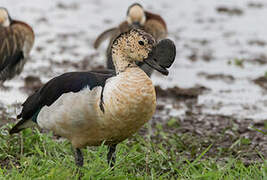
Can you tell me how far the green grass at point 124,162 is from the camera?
4031mm

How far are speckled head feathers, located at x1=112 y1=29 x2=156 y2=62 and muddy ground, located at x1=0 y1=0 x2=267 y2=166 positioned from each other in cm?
150

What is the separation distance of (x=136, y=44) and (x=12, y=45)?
3235 millimetres

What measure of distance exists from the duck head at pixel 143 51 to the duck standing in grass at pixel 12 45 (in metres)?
3.10

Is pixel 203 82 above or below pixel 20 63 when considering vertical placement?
below

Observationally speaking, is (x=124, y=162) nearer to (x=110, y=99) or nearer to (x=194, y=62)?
(x=110, y=99)

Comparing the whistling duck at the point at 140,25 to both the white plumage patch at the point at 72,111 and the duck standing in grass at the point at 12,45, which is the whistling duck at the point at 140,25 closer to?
the duck standing in grass at the point at 12,45

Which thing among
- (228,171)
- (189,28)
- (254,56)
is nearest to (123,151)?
(228,171)

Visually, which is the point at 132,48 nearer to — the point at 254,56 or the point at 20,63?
the point at 20,63

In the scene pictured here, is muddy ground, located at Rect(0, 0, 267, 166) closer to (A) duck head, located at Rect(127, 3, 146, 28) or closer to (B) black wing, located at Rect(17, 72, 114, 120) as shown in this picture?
(B) black wing, located at Rect(17, 72, 114, 120)

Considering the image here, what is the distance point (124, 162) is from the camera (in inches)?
174

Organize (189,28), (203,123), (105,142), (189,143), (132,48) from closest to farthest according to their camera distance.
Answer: (132,48) → (105,142) → (189,143) → (203,123) → (189,28)

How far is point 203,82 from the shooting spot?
8000 mm

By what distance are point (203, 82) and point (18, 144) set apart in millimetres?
3676

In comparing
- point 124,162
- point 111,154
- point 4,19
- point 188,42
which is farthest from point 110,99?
point 188,42
